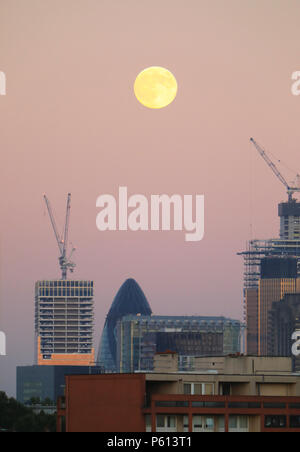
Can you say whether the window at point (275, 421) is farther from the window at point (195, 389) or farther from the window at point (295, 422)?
the window at point (195, 389)

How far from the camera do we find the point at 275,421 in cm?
12262

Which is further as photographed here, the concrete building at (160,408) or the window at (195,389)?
the window at (195,389)

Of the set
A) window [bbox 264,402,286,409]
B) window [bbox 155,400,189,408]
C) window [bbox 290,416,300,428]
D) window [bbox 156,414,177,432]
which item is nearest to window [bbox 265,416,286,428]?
window [bbox 290,416,300,428]

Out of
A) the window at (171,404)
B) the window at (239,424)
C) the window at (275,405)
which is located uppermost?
the window at (171,404)

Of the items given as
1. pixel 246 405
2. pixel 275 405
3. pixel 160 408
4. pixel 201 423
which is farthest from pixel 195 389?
pixel 275 405

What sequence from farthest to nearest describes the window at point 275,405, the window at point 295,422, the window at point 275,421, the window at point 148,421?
the window at point 295,422 → the window at point 275,421 → the window at point 275,405 → the window at point 148,421

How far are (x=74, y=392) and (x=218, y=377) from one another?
14.5 meters

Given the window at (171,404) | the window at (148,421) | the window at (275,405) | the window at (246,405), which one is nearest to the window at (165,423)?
the window at (148,421)

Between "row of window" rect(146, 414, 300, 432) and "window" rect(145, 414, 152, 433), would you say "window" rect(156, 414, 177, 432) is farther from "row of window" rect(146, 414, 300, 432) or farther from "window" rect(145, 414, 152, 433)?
"window" rect(145, 414, 152, 433)

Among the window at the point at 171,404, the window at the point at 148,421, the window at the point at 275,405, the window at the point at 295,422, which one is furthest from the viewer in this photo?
A: the window at the point at 295,422

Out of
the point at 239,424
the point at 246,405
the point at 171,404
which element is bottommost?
the point at 239,424

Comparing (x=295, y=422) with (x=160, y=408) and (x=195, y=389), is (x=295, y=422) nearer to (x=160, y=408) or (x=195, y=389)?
(x=195, y=389)

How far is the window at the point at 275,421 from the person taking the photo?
400 ft
